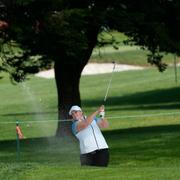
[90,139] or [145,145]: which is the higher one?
[90,139]

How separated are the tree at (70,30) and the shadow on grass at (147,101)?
1082 cm

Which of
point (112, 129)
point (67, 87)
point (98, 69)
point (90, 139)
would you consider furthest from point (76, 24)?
point (98, 69)

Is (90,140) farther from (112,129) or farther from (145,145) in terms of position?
(112,129)

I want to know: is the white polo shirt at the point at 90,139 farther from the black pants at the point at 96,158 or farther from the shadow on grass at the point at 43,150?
the shadow on grass at the point at 43,150

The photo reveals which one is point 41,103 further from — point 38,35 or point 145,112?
point 38,35

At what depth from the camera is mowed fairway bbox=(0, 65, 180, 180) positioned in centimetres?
1348

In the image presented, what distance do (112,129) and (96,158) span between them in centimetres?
1484

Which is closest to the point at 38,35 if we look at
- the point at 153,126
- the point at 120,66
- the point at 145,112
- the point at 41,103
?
the point at 153,126

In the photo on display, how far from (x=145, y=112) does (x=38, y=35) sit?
45.1 feet

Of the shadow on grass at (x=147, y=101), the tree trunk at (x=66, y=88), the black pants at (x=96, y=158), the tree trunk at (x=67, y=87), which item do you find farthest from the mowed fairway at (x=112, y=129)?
the tree trunk at (x=67, y=87)

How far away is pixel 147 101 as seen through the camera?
41.8m

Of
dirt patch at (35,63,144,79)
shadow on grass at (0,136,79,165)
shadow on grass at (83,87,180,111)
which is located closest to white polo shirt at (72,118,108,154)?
shadow on grass at (0,136,79,165)

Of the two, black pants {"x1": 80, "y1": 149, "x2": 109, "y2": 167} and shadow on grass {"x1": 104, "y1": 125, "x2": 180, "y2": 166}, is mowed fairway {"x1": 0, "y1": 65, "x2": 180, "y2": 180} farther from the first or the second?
black pants {"x1": 80, "y1": 149, "x2": 109, "y2": 167}

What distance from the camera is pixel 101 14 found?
74.5 ft
